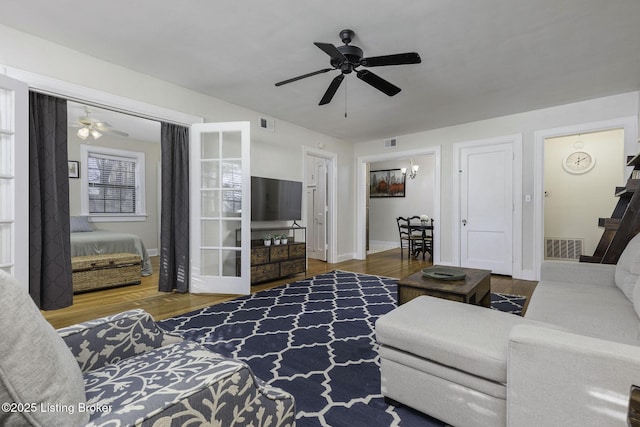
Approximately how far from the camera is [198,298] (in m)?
3.73

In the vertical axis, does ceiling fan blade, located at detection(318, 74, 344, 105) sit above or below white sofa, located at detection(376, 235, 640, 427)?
above

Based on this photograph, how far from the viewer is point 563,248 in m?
6.10

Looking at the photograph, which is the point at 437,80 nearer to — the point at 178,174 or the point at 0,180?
the point at 178,174

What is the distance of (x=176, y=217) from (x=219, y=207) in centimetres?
55

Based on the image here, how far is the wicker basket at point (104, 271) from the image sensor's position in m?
3.99

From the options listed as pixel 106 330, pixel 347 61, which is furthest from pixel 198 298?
pixel 347 61

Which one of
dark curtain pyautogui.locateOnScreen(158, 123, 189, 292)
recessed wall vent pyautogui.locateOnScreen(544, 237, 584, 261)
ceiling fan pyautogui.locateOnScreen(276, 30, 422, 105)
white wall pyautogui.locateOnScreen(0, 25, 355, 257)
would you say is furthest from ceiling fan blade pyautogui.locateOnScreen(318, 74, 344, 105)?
recessed wall vent pyautogui.locateOnScreen(544, 237, 584, 261)

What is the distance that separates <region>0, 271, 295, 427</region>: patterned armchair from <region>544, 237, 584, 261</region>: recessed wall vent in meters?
6.93

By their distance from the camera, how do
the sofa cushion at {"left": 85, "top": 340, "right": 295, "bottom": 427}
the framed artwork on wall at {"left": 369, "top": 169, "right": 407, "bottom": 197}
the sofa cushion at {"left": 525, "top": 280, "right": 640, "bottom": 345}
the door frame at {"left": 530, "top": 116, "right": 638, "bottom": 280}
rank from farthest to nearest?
the framed artwork on wall at {"left": 369, "top": 169, "right": 407, "bottom": 197}
the door frame at {"left": 530, "top": 116, "right": 638, "bottom": 280}
the sofa cushion at {"left": 525, "top": 280, "right": 640, "bottom": 345}
the sofa cushion at {"left": 85, "top": 340, "right": 295, "bottom": 427}

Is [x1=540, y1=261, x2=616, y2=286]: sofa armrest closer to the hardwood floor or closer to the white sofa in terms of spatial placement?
the white sofa

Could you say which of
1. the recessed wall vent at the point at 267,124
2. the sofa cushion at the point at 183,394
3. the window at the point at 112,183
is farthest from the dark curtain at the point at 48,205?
the window at the point at 112,183

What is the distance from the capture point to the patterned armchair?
70 cm

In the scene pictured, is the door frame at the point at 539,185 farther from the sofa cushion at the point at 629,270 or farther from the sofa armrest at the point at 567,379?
the sofa armrest at the point at 567,379

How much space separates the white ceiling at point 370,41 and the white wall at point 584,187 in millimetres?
2394
